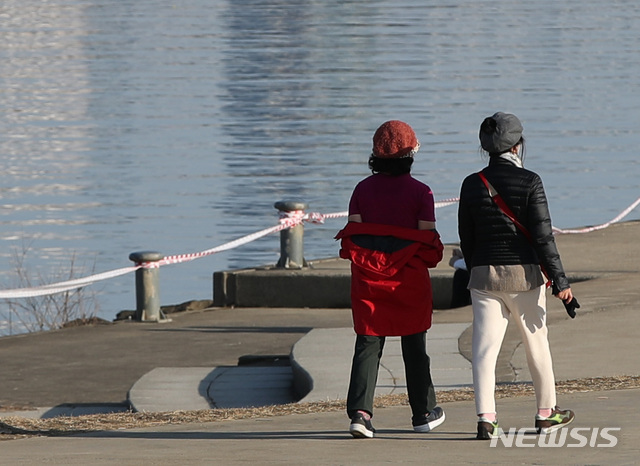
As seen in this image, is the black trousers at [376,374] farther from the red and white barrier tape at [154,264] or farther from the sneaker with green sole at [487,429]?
the red and white barrier tape at [154,264]

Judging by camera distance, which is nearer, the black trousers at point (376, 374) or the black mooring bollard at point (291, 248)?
the black trousers at point (376, 374)

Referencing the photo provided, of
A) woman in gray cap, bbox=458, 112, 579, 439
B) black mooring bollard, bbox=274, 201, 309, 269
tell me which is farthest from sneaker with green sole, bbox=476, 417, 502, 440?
black mooring bollard, bbox=274, 201, 309, 269

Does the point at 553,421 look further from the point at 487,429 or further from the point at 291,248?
the point at 291,248

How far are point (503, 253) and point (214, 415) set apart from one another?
95.5 inches

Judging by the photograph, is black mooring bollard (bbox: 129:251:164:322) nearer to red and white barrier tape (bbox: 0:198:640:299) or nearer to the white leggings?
red and white barrier tape (bbox: 0:198:640:299)

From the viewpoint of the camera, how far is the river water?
26.2 m

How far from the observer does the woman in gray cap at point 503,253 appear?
7.09 metres

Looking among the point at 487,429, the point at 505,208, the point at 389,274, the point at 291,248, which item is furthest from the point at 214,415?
the point at 291,248

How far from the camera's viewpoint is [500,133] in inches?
282

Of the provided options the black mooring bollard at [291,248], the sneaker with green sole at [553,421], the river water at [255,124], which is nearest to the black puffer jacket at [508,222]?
the sneaker with green sole at [553,421]

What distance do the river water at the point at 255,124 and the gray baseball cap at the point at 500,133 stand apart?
42.8 feet

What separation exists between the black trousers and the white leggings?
37 centimetres

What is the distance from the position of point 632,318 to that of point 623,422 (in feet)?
14.5

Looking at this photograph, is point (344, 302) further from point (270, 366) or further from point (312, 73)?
point (312, 73)
